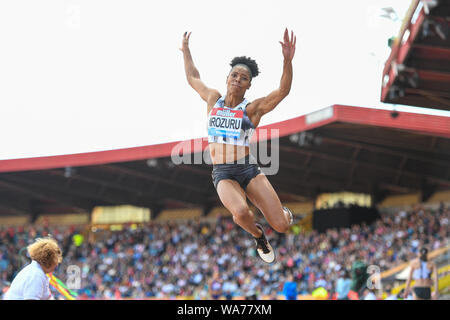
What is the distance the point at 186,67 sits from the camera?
8.30m

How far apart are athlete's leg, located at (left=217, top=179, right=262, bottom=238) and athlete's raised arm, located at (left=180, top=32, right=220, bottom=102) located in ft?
3.59

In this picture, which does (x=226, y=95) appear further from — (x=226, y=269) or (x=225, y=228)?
(x=225, y=228)

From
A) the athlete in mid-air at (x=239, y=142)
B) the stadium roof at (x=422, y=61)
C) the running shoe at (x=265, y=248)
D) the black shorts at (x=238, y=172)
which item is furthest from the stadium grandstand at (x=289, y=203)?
the black shorts at (x=238, y=172)

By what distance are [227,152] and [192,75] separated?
3.65ft

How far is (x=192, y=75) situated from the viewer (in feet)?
27.1

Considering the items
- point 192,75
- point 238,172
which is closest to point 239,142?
point 238,172

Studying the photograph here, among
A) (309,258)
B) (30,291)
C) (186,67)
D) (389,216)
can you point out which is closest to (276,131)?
(309,258)

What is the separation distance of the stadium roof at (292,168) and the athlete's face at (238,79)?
41.1 ft

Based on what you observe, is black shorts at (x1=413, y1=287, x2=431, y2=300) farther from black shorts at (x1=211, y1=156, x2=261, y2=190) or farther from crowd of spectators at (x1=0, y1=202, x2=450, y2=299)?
black shorts at (x1=211, y1=156, x2=261, y2=190)

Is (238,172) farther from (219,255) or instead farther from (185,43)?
(219,255)

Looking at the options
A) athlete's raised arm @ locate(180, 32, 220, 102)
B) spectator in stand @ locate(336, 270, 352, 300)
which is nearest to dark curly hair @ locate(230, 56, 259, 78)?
athlete's raised arm @ locate(180, 32, 220, 102)

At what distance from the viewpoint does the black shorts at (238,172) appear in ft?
26.0

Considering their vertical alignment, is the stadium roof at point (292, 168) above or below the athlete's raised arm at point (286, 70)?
above

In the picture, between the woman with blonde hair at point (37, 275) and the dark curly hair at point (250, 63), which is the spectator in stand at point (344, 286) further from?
the woman with blonde hair at point (37, 275)
